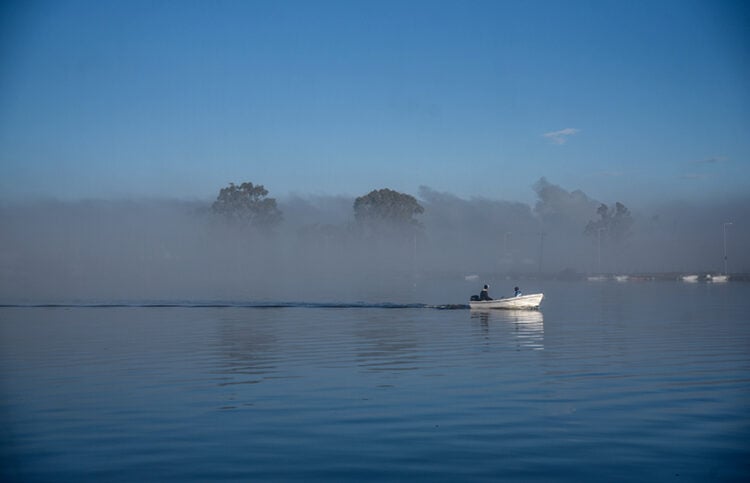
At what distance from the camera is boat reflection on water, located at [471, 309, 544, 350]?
41312 millimetres

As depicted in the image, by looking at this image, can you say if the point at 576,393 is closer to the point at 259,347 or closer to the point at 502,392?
the point at 502,392

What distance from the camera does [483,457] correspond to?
15750mm

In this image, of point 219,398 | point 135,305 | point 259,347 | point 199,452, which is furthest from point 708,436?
point 135,305

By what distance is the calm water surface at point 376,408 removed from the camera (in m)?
15.2

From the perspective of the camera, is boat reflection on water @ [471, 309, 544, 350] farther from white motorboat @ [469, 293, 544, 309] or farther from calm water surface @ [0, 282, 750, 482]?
calm water surface @ [0, 282, 750, 482]

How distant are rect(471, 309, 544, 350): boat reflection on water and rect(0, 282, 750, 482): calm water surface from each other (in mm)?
623

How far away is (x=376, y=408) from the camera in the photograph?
69.1 ft

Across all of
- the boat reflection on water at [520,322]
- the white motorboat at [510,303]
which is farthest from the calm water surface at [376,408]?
the white motorboat at [510,303]

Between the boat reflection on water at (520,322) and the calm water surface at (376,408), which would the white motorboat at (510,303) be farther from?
the calm water surface at (376,408)

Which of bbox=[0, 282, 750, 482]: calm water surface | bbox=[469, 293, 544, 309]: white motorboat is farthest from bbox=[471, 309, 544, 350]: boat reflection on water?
bbox=[0, 282, 750, 482]: calm water surface

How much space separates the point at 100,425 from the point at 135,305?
61.7 metres

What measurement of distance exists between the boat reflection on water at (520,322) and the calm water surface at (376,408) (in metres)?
0.62

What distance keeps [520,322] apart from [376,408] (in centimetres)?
3640

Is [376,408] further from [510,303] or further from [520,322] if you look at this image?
[510,303]
